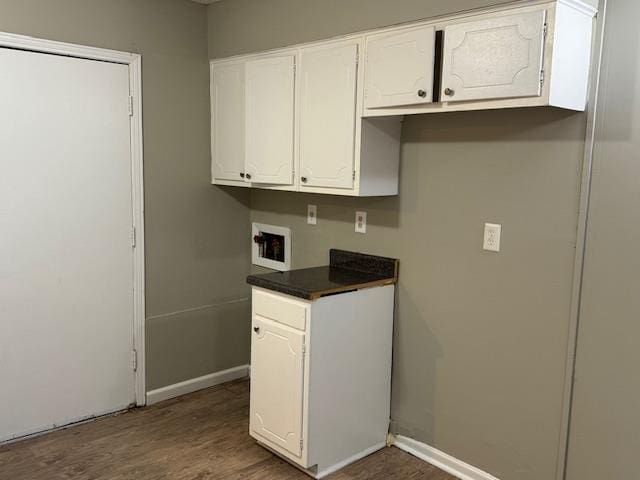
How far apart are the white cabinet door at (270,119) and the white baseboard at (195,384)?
4.51ft

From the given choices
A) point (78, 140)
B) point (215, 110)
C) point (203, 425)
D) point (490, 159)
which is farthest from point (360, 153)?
point (203, 425)

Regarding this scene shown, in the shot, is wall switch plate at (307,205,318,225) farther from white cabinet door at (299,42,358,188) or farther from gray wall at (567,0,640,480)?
gray wall at (567,0,640,480)

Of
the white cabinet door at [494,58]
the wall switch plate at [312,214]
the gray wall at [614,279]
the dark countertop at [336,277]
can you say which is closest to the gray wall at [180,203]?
the wall switch plate at [312,214]

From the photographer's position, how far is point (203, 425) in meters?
3.30

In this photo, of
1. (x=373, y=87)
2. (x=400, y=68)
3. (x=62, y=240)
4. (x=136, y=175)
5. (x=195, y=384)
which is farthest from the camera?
(x=195, y=384)

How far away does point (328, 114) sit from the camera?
288cm

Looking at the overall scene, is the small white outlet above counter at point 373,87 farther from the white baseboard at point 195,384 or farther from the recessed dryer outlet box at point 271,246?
the white baseboard at point 195,384

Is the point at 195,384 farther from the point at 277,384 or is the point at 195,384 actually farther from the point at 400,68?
the point at 400,68

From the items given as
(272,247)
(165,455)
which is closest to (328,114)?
(272,247)

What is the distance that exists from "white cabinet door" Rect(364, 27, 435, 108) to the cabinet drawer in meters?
0.98

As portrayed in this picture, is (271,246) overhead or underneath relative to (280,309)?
overhead

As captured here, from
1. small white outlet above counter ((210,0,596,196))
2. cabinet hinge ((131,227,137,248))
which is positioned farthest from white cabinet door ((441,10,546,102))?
cabinet hinge ((131,227,137,248))

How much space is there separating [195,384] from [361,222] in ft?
5.18

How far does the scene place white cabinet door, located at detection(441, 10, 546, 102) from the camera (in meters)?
2.11
